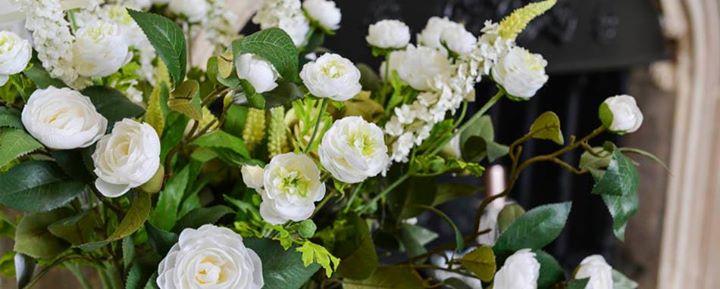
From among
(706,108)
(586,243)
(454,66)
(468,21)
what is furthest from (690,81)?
(454,66)

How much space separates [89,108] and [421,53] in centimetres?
22

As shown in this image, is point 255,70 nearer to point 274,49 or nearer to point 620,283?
point 274,49

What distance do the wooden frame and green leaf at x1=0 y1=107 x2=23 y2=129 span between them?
183cm

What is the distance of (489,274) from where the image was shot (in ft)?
1.80

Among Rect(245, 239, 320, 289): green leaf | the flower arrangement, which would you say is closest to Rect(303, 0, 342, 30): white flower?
the flower arrangement

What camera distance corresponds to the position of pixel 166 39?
0.47 metres

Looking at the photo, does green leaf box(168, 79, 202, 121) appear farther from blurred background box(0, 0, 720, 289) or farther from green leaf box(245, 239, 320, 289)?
blurred background box(0, 0, 720, 289)

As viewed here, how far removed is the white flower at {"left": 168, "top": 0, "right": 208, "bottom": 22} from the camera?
0.62 meters

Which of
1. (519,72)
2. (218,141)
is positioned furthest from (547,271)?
(218,141)

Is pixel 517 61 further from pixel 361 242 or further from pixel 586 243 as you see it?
pixel 586 243

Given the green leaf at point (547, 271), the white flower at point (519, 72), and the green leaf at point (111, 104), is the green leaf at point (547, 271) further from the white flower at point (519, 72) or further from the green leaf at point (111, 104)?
the green leaf at point (111, 104)

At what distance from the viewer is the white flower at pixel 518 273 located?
0.53m

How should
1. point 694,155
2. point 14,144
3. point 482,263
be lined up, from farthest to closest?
1. point 694,155
2. point 482,263
3. point 14,144

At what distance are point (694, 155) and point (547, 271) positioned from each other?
175 cm
